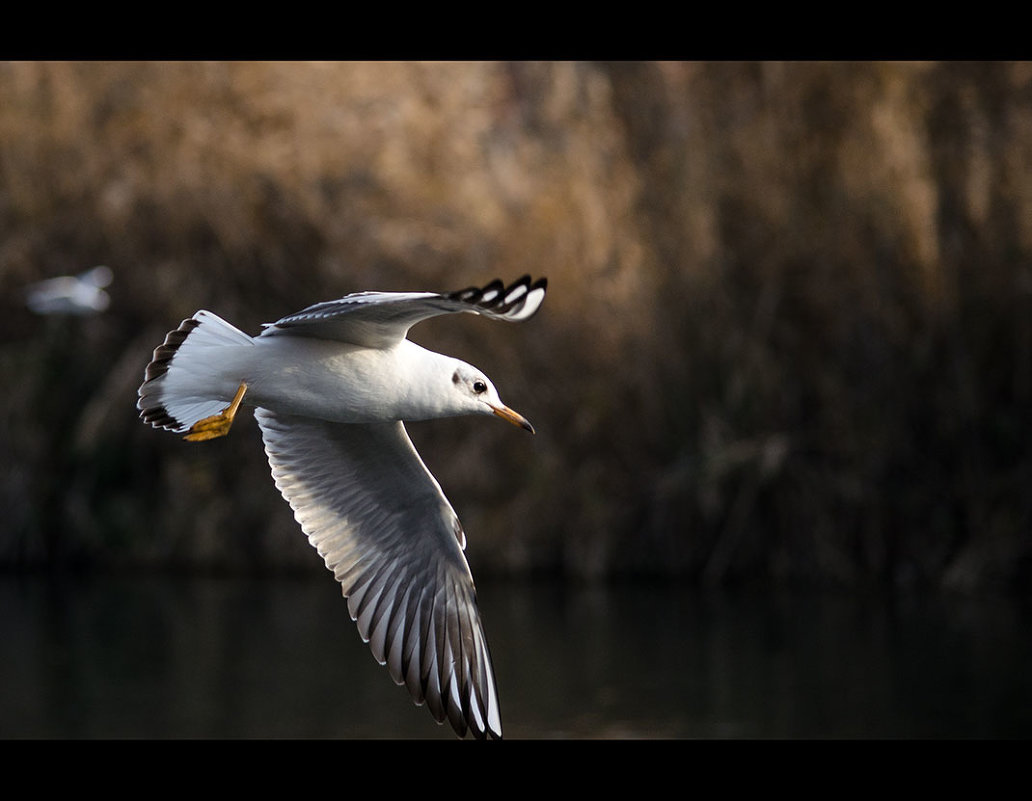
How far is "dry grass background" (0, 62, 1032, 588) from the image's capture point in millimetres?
10289

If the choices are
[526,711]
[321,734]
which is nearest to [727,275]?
[526,711]

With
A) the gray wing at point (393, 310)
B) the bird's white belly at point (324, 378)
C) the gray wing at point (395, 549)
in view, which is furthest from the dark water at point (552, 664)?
the gray wing at point (393, 310)

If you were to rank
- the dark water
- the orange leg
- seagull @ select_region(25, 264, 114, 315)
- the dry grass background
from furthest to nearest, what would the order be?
the dry grass background → seagull @ select_region(25, 264, 114, 315) → the dark water → the orange leg

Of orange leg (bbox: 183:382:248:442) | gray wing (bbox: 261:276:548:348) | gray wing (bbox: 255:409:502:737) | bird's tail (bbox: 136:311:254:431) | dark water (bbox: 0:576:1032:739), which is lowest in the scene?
dark water (bbox: 0:576:1032:739)

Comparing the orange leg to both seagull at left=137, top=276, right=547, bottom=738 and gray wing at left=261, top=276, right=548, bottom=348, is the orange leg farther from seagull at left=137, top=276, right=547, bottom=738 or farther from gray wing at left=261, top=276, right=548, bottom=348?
gray wing at left=261, top=276, right=548, bottom=348

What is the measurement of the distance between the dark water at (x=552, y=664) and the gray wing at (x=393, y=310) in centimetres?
428

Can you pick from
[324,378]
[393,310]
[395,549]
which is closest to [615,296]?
[395,549]

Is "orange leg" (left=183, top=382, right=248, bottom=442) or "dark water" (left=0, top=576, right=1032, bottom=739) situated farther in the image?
"dark water" (left=0, top=576, right=1032, bottom=739)

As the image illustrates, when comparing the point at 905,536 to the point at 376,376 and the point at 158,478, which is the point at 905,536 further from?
Answer: the point at 376,376

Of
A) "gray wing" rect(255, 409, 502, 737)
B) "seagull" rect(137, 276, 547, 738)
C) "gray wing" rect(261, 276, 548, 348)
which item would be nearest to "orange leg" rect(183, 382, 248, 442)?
"seagull" rect(137, 276, 547, 738)

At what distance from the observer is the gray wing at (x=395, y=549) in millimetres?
5332

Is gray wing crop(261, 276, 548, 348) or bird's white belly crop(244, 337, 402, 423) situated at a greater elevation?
gray wing crop(261, 276, 548, 348)

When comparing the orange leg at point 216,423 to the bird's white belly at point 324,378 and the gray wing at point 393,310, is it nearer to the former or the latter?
Answer: the bird's white belly at point 324,378

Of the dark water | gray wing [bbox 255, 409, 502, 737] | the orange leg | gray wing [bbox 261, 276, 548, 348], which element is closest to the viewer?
gray wing [bbox 261, 276, 548, 348]
